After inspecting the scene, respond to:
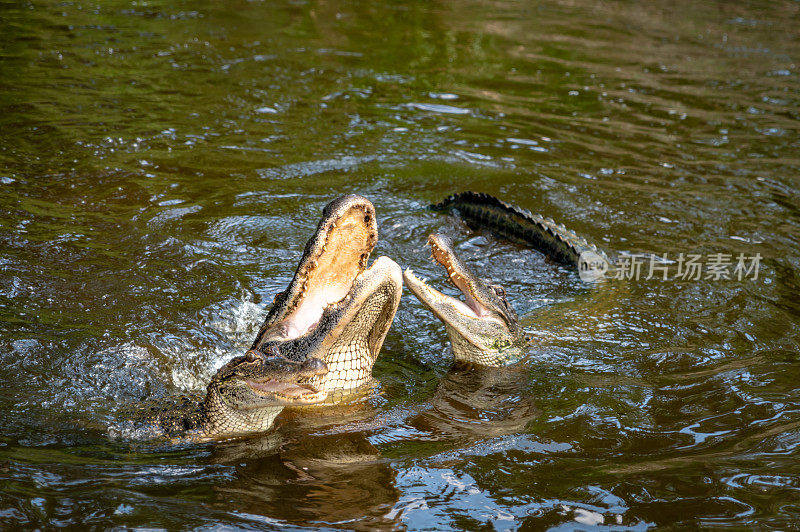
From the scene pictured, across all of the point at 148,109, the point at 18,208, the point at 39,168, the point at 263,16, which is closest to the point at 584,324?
the point at 18,208

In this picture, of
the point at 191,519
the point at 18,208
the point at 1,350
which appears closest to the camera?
the point at 191,519

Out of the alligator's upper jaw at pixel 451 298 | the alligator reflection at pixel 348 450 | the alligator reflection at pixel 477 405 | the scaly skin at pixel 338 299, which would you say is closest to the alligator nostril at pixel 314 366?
the scaly skin at pixel 338 299

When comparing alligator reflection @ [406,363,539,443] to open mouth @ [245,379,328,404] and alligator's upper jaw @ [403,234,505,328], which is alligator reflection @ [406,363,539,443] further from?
open mouth @ [245,379,328,404]

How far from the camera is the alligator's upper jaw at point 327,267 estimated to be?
3191 mm

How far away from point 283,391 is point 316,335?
11.5 inches

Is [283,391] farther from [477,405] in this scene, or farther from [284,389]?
[477,405]

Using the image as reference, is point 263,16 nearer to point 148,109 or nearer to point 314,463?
point 148,109

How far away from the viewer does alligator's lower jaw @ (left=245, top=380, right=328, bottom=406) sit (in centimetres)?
313

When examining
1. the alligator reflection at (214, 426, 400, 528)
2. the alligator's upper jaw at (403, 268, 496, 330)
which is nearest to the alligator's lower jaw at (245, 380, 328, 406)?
the alligator reflection at (214, 426, 400, 528)

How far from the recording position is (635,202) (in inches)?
275

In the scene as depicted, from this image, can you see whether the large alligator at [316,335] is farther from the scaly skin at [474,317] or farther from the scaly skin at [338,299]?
the scaly skin at [474,317]

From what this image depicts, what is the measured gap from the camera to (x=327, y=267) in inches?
132

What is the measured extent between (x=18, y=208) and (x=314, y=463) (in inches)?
150

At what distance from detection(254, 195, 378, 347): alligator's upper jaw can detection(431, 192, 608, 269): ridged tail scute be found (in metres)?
2.83
